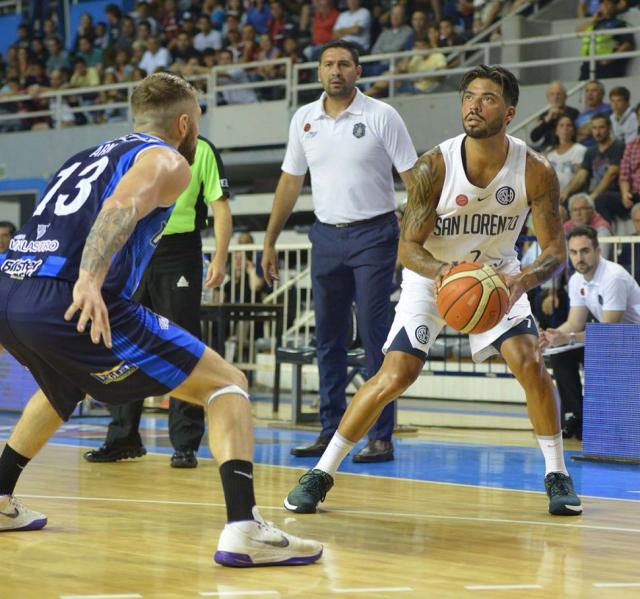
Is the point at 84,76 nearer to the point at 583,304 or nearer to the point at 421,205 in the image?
the point at 583,304

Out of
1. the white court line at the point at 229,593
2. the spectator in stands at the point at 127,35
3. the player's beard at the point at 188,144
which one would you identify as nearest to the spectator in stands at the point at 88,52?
the spectator in stands at the point at 127,35

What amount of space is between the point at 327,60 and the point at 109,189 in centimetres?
316

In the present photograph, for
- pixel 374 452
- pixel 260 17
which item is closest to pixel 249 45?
pixel 260 17

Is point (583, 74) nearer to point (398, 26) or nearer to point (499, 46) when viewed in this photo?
point (499, 46)

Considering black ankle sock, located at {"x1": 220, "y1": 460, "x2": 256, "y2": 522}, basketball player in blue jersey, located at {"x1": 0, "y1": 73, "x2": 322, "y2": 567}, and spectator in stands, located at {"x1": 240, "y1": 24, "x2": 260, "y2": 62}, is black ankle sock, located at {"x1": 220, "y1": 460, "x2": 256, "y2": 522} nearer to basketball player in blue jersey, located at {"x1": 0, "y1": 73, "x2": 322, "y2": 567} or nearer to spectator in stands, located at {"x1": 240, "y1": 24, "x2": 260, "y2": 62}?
basketball player in blue jersey, located at {"x1": 0, "y1": 73, "x2": 322, "y2": 567}

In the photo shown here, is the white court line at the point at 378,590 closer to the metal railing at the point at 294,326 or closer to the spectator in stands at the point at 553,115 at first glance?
the metal railing at the point at 294,326

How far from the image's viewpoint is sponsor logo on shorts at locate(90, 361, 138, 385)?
383 centimetres

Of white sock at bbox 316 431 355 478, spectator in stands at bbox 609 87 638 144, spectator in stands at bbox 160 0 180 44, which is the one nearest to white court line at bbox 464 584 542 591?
white sock at bbox 316 431 355 478

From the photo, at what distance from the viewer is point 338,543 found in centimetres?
434

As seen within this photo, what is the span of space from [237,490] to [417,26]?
13080mm

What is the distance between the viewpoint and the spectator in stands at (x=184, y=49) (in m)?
18.9

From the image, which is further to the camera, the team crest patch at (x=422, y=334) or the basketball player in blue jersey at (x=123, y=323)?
the team crest patch at (x=422, y=334)

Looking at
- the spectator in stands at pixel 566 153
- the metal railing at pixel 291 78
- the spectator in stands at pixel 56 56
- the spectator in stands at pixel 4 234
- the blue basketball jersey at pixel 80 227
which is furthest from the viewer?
the spectator in stands at pixel 56 56

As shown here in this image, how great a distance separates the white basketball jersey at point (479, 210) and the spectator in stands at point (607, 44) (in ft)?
29.8
